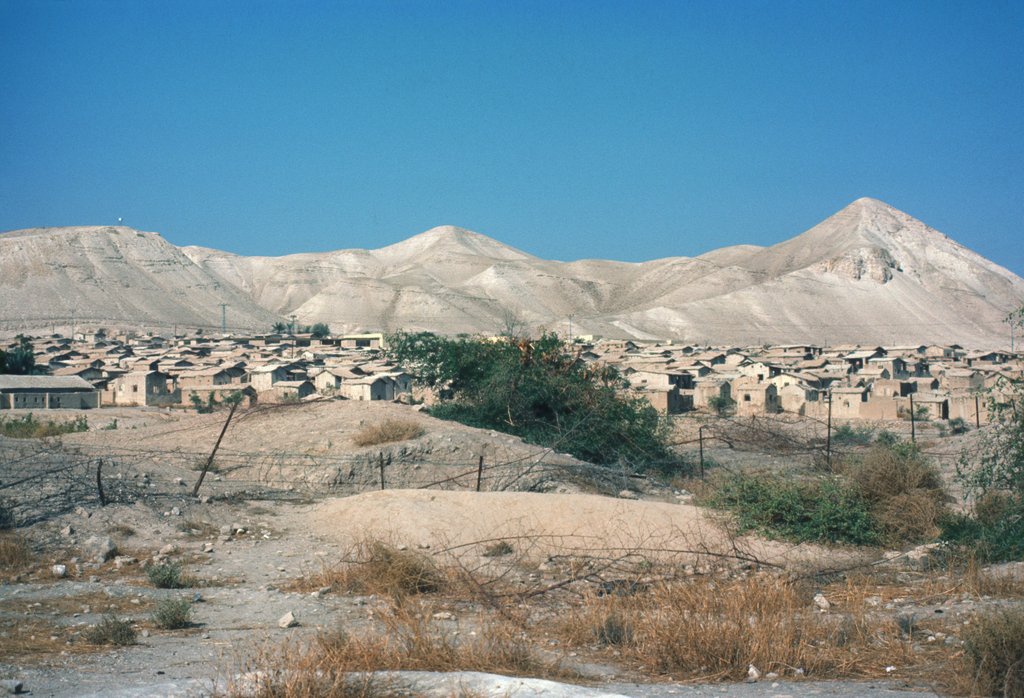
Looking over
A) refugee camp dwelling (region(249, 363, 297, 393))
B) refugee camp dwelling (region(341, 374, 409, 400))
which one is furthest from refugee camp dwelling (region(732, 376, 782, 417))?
refugee camp dwelling (region(249, 363, 297, 393))

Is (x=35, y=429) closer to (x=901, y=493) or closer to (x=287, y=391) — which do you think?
(x=287, y=391)

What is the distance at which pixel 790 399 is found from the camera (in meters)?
39.9

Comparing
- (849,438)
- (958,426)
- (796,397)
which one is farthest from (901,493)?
(796,397)

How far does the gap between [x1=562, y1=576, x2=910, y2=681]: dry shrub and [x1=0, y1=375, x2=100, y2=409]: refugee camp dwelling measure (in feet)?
102

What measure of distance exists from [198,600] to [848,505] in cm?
806

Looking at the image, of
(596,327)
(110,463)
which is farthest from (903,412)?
(596,327)

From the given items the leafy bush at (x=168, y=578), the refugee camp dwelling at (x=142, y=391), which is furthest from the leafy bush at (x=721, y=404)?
the leafy bush at (x=168, y=578)

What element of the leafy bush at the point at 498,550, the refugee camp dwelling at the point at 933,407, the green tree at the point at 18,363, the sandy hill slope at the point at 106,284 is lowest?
the leafy bush at the point at 498,550

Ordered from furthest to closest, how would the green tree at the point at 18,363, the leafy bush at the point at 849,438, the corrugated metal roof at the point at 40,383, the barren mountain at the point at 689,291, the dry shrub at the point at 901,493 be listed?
1. the barren mountain at the point at 689,291
2. the green tree at the point at 18,363
3. the corrugated metal roof at the point at 40,383
4. the leafy bush at the point at 849,438
5. the dry shrub at the point at 901,493

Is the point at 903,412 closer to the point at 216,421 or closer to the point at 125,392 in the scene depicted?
the point at 216,421

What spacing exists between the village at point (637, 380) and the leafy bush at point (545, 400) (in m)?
3.18

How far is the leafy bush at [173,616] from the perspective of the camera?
8.30 m

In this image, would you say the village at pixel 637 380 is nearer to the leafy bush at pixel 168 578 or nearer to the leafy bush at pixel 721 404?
the leafy bush at pixel 721 404

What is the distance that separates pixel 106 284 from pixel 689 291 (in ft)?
240
